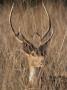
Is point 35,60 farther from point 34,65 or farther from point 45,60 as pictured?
point 45,60

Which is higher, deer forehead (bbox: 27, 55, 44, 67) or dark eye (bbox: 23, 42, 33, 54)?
dark eye (bbox: 23, 42, 33, 54)

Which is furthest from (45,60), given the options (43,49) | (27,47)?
(27,47)

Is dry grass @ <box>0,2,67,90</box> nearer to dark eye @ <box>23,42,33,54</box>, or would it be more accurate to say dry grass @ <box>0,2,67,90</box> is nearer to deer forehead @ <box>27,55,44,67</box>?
deer forehead @ <box>27,55,44,67</box>

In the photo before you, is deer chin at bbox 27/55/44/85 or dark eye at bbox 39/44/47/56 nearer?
deer chin at bbox 27/55/44/85

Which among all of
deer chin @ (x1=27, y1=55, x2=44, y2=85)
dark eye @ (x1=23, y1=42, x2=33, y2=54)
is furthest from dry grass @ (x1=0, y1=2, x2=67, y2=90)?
dark eye @ (x1=23, y1=42, x2=33, y2=54)

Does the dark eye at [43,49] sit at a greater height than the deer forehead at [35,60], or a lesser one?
greater

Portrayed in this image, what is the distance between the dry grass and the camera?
6.02m

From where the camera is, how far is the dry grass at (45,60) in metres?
6.02

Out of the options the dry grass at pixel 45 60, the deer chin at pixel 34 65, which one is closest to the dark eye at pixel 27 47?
the deer chin at pixel 34 65

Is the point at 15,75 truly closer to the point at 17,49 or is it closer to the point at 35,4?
the point at 17,49

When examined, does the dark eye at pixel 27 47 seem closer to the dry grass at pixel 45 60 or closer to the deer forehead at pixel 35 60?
the deer forehead at pixel 35 60

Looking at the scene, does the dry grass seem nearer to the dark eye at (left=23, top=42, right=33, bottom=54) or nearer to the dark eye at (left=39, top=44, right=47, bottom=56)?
the dark eye at (left=39, top=44, right=47, bottom=56)

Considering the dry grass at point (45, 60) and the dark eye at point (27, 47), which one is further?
the dark eye at point (27, 47)

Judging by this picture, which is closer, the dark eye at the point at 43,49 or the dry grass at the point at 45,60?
the dry grass at the point at 45,60
